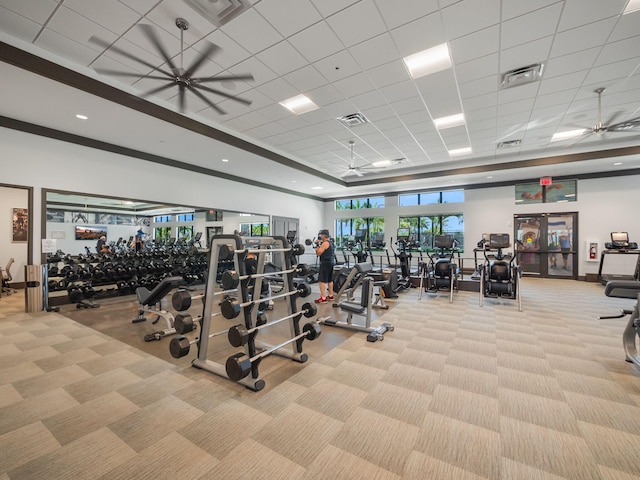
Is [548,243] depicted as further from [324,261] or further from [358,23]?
[358,23]

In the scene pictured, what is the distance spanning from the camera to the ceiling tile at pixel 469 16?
2961 mm

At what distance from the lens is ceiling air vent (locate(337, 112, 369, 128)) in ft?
18.3

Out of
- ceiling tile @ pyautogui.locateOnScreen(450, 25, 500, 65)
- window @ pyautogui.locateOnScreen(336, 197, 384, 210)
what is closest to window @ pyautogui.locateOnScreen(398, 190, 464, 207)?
window @ pyautogui.locateOnScreen(336, 197, 384, 210)

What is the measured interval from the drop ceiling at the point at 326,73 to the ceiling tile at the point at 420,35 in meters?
0.02

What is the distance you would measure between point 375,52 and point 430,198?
9522 mm

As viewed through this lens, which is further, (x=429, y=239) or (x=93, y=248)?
(x=429, y=239)

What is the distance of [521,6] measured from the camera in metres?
2.98

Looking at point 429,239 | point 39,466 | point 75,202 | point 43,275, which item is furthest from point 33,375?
point 429,239

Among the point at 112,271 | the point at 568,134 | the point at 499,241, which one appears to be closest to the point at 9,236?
the point at 112,271

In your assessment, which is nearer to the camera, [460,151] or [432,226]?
[460,151]

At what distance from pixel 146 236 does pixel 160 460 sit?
24.7 feet

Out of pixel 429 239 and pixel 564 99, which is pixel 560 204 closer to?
pixel 429 239

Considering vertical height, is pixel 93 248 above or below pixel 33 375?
above

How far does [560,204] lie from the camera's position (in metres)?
9.72
